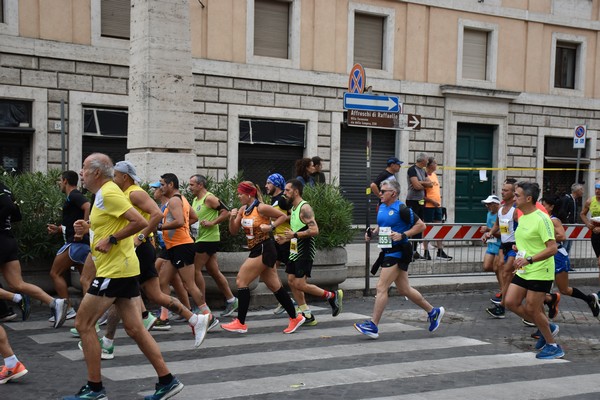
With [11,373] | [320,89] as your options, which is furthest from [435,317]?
[320,89]

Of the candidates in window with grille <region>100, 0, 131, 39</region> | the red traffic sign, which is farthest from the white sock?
window with grille <region>100, 0, 131, 39</region>

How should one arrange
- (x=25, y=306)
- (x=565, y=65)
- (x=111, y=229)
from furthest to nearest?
(x=565, y=65)
(x=25, y=306)
(x=111, y=229)

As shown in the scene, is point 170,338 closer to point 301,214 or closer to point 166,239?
point 166,239

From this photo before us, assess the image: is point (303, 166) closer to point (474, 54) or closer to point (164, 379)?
point (164, 379)

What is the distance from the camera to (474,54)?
2361 centimetres

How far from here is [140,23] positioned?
12.3 metres

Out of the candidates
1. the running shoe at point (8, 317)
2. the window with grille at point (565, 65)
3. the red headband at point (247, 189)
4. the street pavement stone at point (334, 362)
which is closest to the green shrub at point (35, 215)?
the street pavement stone at point (334, 362)

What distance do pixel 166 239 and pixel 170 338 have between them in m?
1.24

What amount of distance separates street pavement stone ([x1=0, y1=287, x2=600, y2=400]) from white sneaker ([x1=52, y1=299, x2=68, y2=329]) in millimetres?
160

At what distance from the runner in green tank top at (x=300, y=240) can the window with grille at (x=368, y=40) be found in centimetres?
1301

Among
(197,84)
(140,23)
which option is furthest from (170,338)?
(197,84)

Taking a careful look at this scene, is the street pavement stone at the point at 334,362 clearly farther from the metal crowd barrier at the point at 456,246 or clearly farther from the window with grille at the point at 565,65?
the window with grille at the point at 565,65

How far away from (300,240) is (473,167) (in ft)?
51.1

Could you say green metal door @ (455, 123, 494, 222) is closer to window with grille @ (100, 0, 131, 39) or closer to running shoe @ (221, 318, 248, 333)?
window with grille @ (100, 0, 131, 39)
